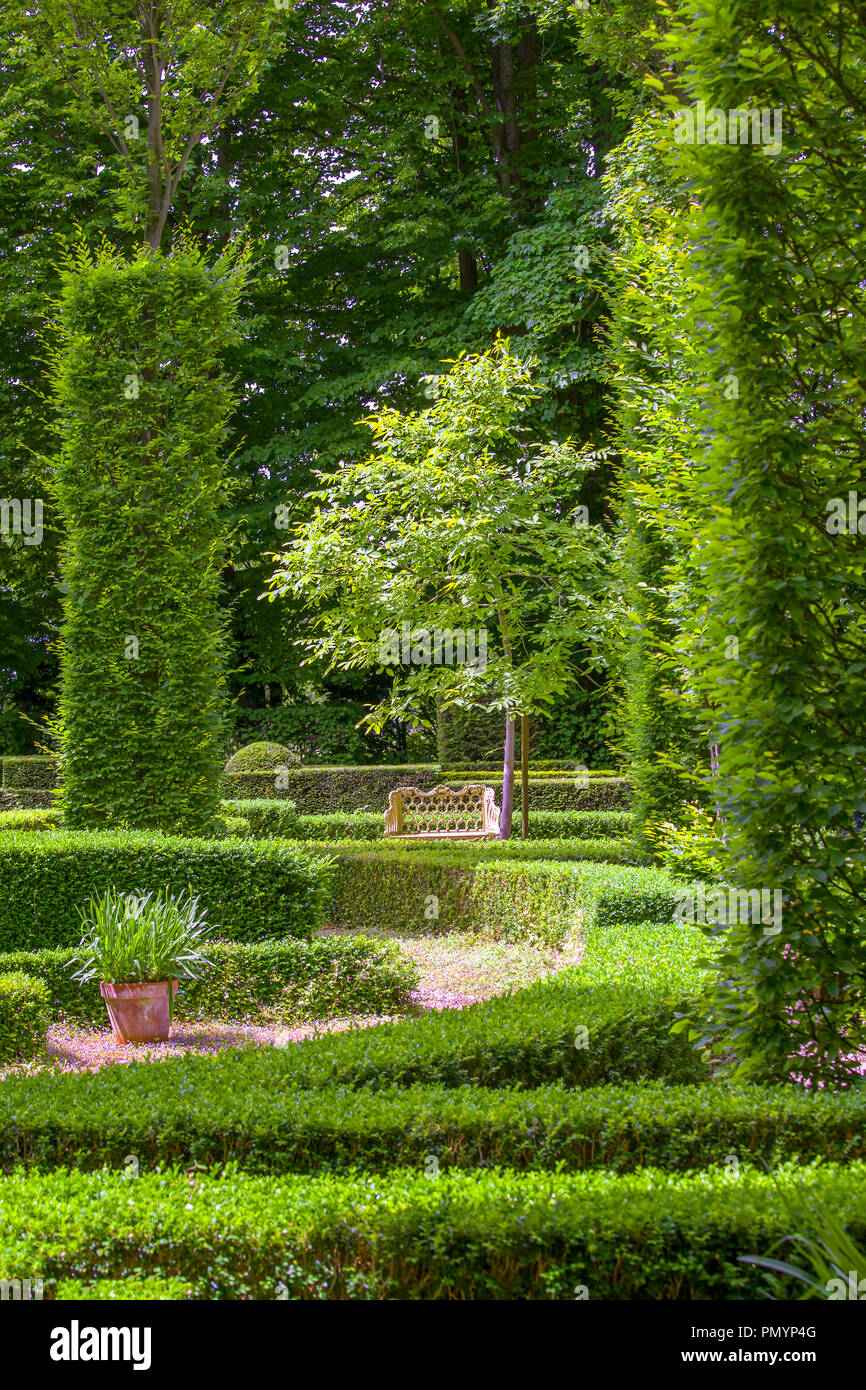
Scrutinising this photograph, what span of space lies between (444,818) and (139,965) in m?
7.90

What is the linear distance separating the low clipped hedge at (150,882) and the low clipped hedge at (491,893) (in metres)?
1.93

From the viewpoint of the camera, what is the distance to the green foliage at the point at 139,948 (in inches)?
255

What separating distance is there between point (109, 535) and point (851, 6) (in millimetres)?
7934

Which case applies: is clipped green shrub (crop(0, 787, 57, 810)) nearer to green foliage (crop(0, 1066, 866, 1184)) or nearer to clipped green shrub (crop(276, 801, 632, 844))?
clipped green shrub (crop(276, 801, 632, 844))

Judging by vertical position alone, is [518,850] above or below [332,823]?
above

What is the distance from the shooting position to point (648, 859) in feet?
32.8

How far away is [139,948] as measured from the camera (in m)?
6.54

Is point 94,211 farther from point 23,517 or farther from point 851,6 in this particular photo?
point 851,6

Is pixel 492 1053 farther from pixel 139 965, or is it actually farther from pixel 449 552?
pixel 449 552

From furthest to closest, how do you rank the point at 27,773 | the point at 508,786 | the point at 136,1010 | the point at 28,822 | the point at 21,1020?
the point at 27,773, the point at 508,786, the point at 28,822, the point at 136,1010, the point at 21,1020

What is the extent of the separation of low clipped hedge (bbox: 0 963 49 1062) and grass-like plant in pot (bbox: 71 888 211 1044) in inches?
15.7

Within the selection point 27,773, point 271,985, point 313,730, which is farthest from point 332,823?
point 313,730

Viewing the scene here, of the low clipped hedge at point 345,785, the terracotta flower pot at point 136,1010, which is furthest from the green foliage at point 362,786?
the terracotta flower pot at point 136,1010

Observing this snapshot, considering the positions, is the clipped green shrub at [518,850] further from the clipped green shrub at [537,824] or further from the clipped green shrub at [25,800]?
the clipped green shrub at [25,800]
